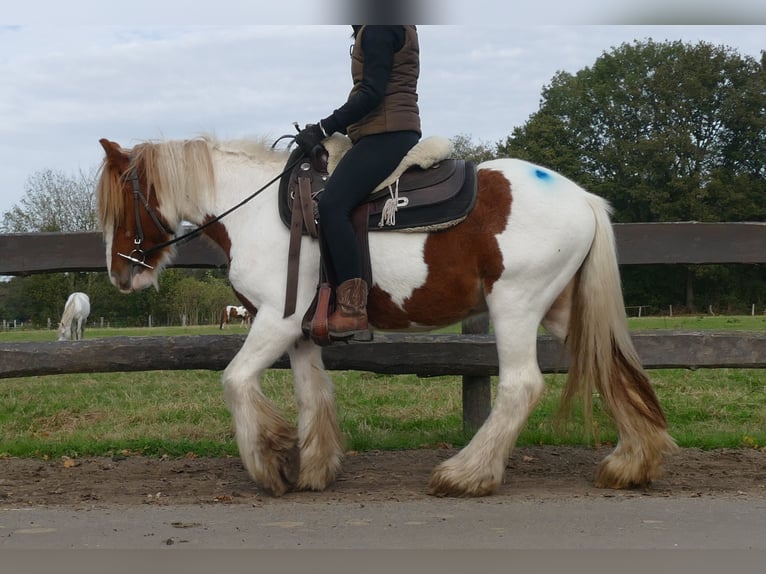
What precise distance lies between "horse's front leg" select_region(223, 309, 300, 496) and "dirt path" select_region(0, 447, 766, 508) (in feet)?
0.53

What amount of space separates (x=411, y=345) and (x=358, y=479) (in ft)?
3.96

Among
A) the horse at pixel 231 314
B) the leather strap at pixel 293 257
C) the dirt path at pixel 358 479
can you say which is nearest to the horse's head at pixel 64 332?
the horse at pixel 231 314

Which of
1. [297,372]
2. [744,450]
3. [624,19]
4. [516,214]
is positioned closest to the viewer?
[624,19]

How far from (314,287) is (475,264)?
94 centimetres

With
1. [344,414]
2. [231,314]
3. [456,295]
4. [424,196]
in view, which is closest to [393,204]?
[424,196]

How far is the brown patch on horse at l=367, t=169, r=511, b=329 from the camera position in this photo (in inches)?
186

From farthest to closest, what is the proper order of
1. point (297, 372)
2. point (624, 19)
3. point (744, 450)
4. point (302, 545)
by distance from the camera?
point (744, 450), point (297, 372), point (302, 545), point (624, 19)

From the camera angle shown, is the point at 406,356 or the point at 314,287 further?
the point at 406,356

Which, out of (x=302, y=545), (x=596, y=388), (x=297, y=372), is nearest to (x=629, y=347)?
(x=596, y=388)

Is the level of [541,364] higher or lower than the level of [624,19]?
lower

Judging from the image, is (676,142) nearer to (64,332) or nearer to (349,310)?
(64,332)

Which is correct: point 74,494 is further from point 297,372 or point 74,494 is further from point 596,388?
point 596,388

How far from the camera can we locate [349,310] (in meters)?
4.67

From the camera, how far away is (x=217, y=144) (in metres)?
5.34
